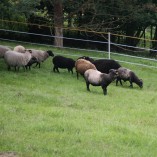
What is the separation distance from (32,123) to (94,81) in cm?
553

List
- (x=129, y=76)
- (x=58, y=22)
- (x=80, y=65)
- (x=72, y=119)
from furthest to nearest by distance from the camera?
(x=58, y=22)
(x=129, y=76)
(x=80, y=65)
(x=72, y=119)

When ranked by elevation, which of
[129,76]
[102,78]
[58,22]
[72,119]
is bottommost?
[129,76]

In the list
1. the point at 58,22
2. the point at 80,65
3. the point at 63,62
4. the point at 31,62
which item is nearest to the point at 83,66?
the point at 80,65

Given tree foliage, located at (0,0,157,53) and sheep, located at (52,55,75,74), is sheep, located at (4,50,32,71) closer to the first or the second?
sheep, located at (52,55,75,74)

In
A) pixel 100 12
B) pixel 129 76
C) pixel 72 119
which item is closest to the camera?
pixel 72 119

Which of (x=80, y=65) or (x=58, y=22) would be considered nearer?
(x=80, y=65)

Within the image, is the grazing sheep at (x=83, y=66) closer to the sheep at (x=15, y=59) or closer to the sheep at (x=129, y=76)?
the sheep at (x=129, y=76)

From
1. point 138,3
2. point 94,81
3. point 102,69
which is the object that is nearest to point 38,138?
point 94,81

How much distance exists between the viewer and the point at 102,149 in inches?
282

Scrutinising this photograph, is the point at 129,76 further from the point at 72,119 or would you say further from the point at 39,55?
the point at 72,119

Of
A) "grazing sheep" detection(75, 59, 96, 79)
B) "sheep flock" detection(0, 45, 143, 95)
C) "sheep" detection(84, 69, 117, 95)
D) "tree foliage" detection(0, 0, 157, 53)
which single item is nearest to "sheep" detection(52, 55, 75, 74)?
"sheep flock" detection(0, 45, 143, 95)

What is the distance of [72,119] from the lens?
9125mm

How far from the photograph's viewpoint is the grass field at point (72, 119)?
280 inches

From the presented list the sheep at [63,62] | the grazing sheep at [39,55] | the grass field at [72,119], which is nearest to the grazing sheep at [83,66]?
the grass field at [72,119]
